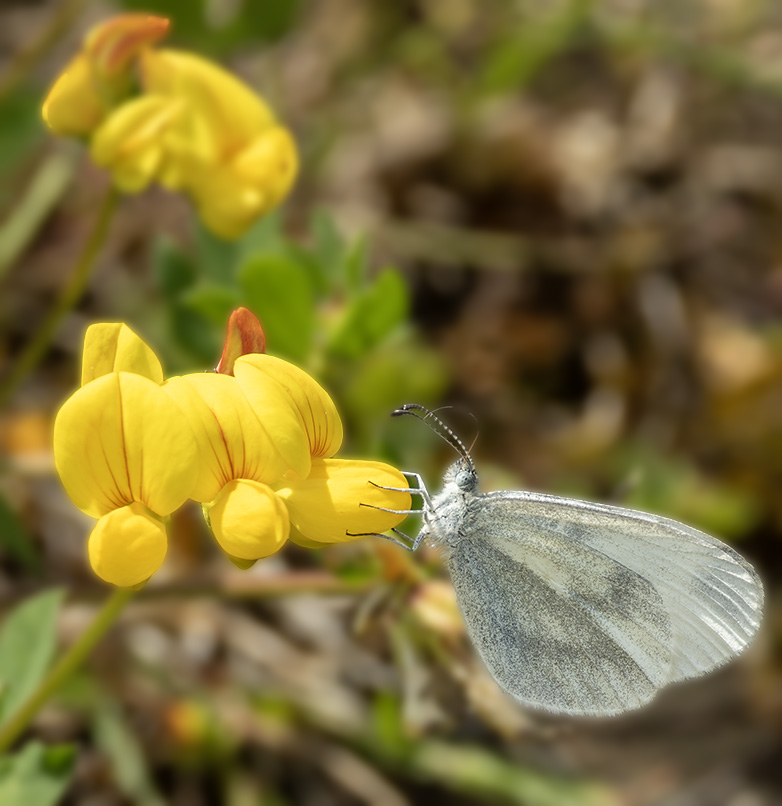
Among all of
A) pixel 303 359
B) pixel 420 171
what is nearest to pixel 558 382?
pixel 420 171

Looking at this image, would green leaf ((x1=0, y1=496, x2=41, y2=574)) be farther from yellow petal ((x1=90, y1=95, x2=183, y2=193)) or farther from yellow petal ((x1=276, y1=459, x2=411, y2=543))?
yellow petal ((x1=276, y1=459, x2=411, y2=543))

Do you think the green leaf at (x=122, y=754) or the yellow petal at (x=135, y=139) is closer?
the yellow petal at (x=135, y=139)

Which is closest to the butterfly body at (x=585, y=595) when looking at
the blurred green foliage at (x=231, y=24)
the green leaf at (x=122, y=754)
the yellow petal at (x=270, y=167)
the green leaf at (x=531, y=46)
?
the yellow petal at (x=270, y=167)

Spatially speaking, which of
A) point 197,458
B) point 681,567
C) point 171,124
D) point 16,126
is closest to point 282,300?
point 171,124

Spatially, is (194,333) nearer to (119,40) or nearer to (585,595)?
(119,40)

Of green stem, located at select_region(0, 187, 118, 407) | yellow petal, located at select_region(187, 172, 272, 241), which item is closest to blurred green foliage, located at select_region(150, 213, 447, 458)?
yellow petal, located at select_region(187, 172, 272, 241)

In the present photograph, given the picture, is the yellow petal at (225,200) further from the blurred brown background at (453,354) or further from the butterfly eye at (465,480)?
the butterfly eye at (465,480)
